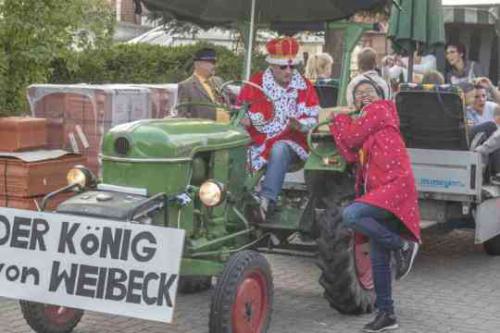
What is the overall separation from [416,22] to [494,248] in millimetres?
2713

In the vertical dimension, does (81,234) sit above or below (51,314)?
above

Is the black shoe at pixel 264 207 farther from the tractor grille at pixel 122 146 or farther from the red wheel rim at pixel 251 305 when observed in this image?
the tractor grille at pixel 122 146

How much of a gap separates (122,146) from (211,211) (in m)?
0.72

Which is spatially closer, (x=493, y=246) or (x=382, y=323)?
(x=382, y=323)

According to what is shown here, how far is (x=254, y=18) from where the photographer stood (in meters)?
8.98

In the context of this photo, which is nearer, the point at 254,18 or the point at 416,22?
the point at 254,18

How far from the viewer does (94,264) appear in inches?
211

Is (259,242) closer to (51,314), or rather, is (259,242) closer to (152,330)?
(152,330)

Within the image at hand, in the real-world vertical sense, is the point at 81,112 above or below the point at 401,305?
above

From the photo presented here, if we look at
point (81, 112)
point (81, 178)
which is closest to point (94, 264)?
point (81, 178)

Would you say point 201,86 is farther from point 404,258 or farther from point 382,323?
point 382,323

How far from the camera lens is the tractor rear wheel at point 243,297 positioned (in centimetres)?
547

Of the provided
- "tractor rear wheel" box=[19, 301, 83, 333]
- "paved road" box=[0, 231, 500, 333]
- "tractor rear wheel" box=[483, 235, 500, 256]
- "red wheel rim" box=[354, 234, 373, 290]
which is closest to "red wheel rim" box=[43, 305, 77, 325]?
"tractor rear wheel" box=[19, 301, 83, 333]

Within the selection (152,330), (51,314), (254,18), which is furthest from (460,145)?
(51,314)
